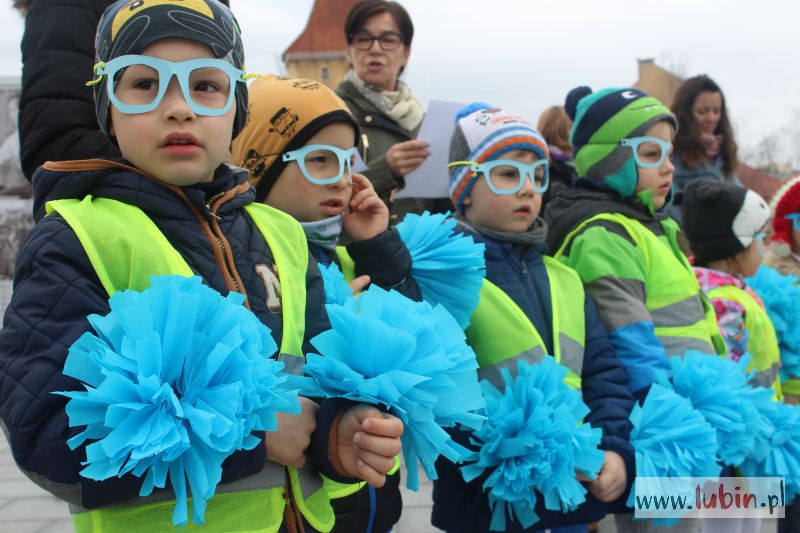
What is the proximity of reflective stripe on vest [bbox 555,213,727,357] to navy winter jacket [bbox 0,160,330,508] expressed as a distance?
76.8 inches

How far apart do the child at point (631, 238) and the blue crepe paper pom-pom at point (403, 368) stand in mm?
1531

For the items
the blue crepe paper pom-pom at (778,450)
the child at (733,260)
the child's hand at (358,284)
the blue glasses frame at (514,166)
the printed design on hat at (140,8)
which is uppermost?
the printed design on hat at (140,8)

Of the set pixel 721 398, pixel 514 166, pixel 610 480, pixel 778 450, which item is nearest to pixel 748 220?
pixel 778 450

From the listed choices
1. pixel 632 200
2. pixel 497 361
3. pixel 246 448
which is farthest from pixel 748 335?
pixel 246 448

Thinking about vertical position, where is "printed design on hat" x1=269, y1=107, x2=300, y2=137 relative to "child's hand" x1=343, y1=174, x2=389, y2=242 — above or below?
above

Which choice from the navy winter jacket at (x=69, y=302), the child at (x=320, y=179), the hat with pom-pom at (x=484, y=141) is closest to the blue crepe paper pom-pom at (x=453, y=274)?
the child at (x=320, y=179)

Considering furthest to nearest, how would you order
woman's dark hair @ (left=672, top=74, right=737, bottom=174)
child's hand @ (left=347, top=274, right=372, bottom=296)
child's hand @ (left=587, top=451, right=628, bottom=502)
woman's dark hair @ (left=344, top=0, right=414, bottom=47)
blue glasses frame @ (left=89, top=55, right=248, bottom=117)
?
woman's dark hair @ (left=672, top=74, right=737, bottom=174)
woman's dark hair @ (left=344, top=0, right=414, bottom=47)
child's hand @ (left=587, top=451, right=628, bottom=502)
child's hand @ (left=347, top=274, right=372, bottom=296)
blue glasses frame @ (left=89, top=55, right=248, bottom=117)

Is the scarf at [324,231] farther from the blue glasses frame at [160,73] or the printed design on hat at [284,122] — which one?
the blue glasses frame at [160,73]

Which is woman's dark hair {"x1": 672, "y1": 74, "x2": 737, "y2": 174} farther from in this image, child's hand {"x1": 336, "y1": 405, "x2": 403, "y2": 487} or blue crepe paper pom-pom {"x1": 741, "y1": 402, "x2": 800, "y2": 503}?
child's hand {"x1": 336, "y1": 405, "x2": 403, "y2": 487}

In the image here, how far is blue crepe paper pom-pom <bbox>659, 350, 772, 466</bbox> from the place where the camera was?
307 centimetres

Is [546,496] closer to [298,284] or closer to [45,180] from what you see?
[298,284]

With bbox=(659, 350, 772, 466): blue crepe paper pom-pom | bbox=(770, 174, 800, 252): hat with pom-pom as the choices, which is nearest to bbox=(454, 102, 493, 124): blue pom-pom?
bbox=(659, 350, 772, 466): blue crepe paper pom-pom

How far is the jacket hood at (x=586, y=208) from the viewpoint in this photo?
11.7 feet

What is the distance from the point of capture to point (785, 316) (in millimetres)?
4223
